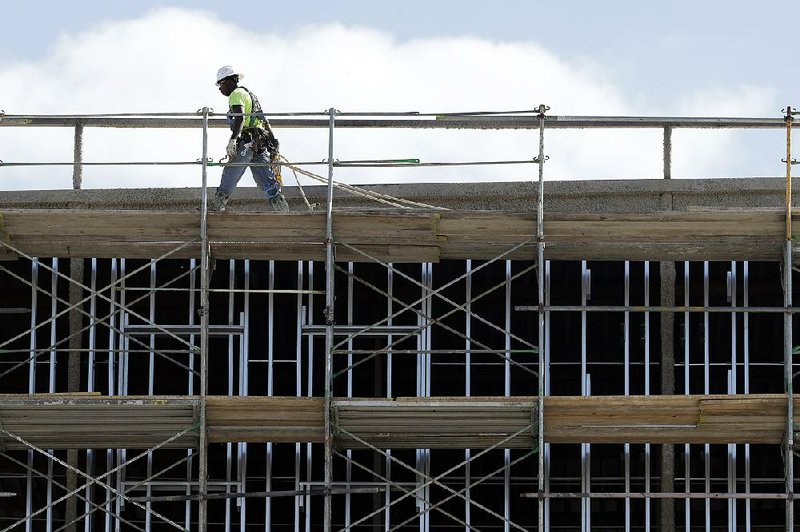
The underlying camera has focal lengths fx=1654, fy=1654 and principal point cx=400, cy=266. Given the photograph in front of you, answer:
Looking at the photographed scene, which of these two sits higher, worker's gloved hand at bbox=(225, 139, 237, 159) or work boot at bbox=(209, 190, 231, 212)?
worker's gloved hand at bbox=(225, 139, 237, 159)

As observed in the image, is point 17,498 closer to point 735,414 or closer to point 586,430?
point 586,430

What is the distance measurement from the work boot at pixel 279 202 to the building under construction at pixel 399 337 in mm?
407

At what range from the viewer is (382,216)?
17000 mm

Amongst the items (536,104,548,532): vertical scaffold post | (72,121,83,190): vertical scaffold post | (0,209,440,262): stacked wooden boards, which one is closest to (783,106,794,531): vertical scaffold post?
(536,104,548,532): vertical scaffold post

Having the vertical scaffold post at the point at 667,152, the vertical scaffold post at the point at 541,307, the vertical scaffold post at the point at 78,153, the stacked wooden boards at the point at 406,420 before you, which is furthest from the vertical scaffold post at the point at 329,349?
the vertical scaffold post at the point at 667,152

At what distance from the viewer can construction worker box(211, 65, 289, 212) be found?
1758 cm

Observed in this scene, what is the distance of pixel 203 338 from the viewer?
16656 millimetres

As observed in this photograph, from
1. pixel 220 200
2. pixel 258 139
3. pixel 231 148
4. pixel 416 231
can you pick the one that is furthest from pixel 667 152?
pixel 220 200

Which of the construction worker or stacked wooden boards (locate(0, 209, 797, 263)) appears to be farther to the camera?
the construction worker

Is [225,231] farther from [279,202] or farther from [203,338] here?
[203,338]

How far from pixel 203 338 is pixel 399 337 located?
2537 mm

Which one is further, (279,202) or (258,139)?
(279,202)

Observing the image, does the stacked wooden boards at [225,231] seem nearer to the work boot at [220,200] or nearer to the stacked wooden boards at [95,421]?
the work boot at [220,200]

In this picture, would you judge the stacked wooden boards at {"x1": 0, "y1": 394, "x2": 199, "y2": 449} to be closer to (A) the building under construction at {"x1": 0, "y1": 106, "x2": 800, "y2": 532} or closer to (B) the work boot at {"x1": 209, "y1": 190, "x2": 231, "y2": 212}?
(A) the building under construction at {"x1": 0, "y1": 106, "x2": 800, "y2": 532}
